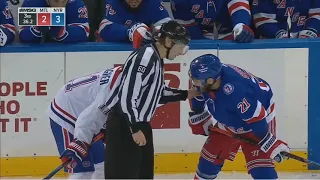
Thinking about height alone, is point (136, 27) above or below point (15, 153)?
above

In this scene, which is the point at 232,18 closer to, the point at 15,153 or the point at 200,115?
the point at 200,115

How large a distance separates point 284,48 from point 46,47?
1410 millimetres

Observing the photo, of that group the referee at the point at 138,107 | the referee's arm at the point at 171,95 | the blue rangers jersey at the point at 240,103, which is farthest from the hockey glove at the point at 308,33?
the referee at the point at 138,107

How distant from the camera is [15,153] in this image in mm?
4691

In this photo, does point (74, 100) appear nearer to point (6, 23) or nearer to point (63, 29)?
point (63, 29)

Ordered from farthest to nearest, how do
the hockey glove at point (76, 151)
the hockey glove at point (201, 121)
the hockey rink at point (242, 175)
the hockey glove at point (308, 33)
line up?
the hockey glove at point (308, 33), the hockey rink at point (242, 175), the hockey glove at point (201, 121), the hockey glove at point (76, 151)

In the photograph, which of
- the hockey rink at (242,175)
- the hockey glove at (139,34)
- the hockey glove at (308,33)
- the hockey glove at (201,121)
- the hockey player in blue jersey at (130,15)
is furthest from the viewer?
the hockey glove at (308,33)

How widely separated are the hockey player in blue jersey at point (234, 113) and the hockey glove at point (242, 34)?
0.79 metres

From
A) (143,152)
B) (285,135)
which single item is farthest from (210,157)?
(285,135)

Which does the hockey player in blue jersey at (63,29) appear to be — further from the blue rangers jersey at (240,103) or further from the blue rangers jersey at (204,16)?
the blue rangers jersey at (240,103)

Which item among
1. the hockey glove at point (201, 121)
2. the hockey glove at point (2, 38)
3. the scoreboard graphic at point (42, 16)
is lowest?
the hockey glove at point (201, 121)

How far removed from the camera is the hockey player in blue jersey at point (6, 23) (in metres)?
4.68

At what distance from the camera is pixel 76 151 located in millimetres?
3658

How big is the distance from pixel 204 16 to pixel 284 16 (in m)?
0.51
